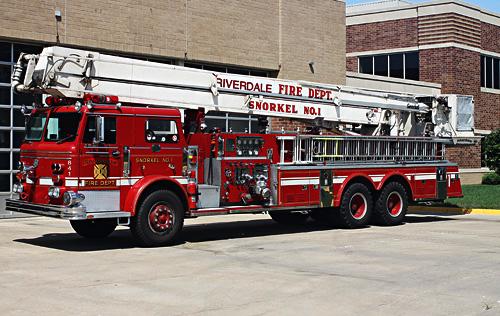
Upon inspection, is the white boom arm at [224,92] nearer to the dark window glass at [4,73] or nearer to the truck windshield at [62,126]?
the truck windshield at [62,126]

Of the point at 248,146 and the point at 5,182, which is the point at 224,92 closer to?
the point at 248,146

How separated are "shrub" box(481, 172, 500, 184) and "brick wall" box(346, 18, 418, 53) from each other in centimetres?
690

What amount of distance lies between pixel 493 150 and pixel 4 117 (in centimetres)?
2093

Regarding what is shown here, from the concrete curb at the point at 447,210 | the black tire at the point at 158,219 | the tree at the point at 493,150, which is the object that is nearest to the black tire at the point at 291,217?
the black tire at the point at 158,219

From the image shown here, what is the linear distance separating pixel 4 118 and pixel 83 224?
619 centimetres

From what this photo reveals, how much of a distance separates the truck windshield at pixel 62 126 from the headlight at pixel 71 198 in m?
0.94

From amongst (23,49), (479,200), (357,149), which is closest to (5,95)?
(23,49)

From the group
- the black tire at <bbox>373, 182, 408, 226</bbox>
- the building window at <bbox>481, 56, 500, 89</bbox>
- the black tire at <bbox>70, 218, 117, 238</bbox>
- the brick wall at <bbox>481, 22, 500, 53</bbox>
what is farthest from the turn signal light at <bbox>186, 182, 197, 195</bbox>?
the brick wall at <bbox>481, 22, 500, 53</bbox>

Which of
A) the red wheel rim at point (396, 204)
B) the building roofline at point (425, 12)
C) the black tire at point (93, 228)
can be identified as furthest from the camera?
the building roofline at point (425, 12)

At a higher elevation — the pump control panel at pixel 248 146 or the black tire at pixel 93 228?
the pump control panel at pixel 248 146

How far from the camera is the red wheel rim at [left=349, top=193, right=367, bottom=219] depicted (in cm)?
1634

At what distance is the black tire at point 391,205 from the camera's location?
16781mm

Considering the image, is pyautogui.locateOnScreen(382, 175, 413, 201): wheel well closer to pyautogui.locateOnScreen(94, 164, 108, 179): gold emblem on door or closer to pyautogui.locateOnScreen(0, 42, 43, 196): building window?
pyautogui.locateOnScreen(94, 164, 108, 179): gold emblem on door

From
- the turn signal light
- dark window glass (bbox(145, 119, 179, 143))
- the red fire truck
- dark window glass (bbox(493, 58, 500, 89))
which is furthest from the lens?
dark window glass (bbox(493, 58, 500, 89))
